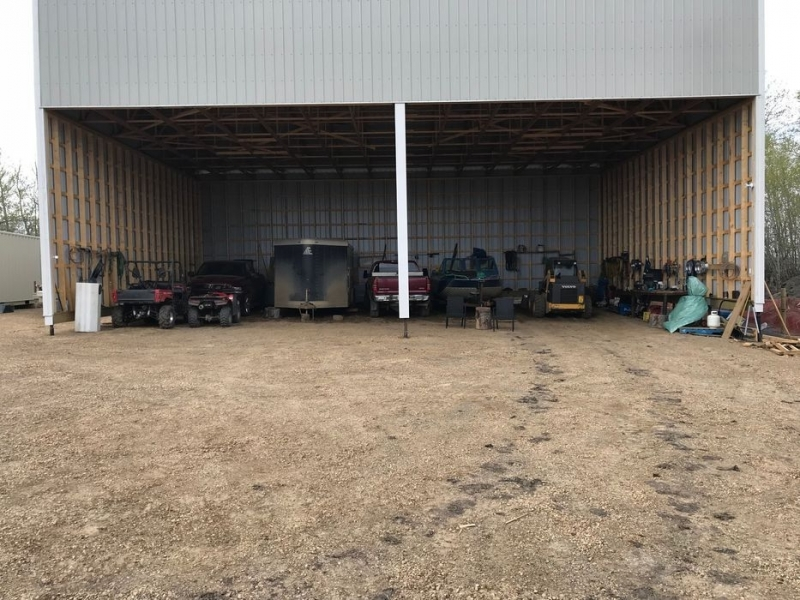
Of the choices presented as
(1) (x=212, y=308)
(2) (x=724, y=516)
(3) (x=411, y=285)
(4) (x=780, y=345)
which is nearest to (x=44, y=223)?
(1) (x=212, y=308)

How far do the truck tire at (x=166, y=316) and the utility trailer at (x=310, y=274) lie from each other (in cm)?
315

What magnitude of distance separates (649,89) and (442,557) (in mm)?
12386

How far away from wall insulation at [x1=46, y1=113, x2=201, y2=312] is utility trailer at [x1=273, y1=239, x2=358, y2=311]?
477cm

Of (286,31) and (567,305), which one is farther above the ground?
(286,31)

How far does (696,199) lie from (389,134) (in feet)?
29.2

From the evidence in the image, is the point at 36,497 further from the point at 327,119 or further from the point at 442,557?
the point at 327,119

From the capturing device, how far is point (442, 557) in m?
3.17

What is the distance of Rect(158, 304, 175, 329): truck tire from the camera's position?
14.2m

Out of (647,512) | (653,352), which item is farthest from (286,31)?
(647,512)

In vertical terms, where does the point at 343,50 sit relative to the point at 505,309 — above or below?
above

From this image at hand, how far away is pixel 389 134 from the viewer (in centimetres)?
1805

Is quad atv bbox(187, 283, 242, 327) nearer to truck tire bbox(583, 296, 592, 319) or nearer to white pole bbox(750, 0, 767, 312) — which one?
truck tire bbox(583, 296, 592, 319)

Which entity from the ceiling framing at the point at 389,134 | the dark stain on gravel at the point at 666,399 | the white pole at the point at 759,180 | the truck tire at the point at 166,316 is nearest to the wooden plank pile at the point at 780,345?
the white pole at the point at 759,180

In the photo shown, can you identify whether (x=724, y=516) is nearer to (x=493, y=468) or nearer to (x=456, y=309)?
(x=493, y=468)
